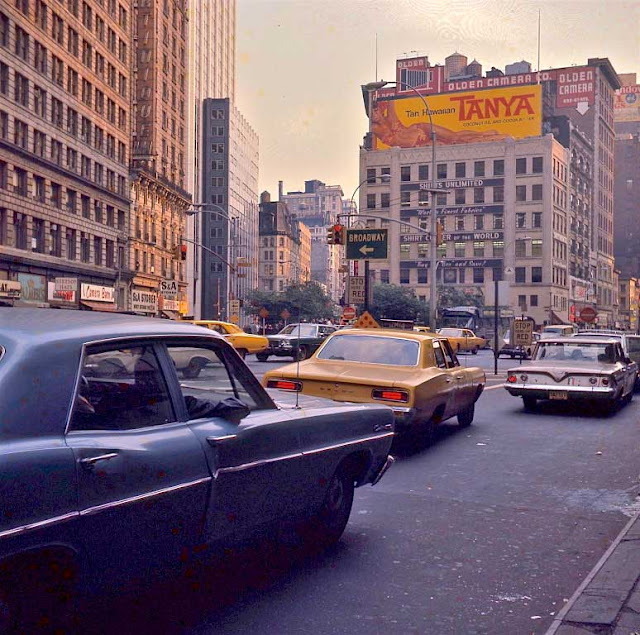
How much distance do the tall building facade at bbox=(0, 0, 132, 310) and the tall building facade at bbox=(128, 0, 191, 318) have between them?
3.50 metres

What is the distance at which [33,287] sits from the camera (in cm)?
4453

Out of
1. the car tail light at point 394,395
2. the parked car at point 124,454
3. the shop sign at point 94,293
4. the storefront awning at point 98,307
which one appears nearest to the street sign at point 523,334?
the storefront awning at point 98,307

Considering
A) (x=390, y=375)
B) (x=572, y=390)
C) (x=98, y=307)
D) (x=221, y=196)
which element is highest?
(x=221, y=196)

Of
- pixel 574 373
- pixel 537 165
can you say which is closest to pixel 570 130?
pixel 537 165

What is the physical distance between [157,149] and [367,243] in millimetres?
46207

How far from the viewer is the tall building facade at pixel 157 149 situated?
64375 mm

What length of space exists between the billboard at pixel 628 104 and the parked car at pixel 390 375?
16503 cm

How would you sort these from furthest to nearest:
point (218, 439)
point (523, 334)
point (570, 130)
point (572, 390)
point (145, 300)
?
point (570, 130)
point (145, 300)
point (523, 334)
point (572, 390)
point (218, 439)

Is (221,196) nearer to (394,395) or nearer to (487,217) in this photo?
(487,217)

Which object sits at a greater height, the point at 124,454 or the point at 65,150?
the point at 65,150

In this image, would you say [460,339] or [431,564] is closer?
[431,564]

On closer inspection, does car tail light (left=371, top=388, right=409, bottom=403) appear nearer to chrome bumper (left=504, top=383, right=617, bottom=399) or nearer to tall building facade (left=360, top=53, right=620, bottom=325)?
chrome bumper (left=504, top=383, right=617, bottom=399)

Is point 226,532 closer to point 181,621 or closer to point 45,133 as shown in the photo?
point 181,621

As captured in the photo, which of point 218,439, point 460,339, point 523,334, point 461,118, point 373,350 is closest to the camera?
point 218,439
